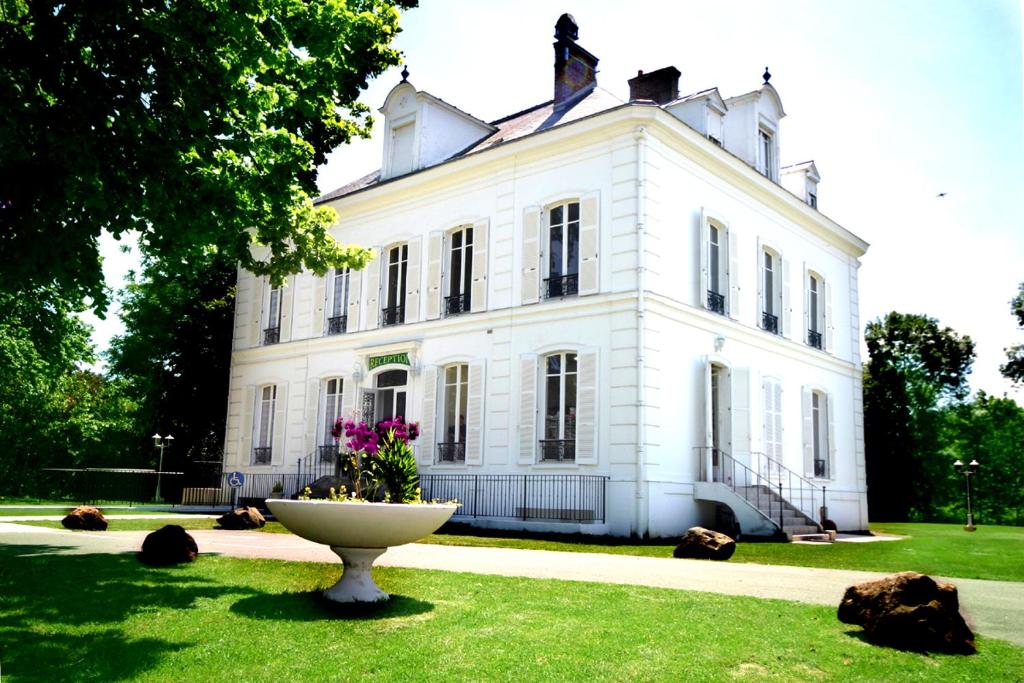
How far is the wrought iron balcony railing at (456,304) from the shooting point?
20219 mm

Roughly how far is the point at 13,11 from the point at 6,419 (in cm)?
3106

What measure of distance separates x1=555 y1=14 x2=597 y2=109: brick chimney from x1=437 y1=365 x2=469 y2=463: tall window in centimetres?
744

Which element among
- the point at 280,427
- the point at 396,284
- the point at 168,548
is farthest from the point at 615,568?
the point at 280,427

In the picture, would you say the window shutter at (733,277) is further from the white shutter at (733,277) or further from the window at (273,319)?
the window at (273,319)

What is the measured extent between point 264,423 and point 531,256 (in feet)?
35.8

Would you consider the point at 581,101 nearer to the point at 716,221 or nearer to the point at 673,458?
the point at 716,221

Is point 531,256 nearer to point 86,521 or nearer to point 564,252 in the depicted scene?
point 564,252

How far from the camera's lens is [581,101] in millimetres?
20641

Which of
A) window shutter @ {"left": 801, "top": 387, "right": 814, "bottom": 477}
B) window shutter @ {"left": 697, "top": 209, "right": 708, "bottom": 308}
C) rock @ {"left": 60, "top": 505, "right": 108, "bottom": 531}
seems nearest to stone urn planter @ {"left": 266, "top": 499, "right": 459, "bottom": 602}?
rock @ {"left": 60, "top": 505, "right": 108, "bottom": 531}

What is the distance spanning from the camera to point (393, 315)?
21.9 metres

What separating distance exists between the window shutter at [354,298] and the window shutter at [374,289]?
0.22 metres

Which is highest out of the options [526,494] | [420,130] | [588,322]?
[420,130]

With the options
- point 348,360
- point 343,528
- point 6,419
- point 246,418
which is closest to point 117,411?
point 6,419

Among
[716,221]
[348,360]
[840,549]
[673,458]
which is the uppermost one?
[716,221]
